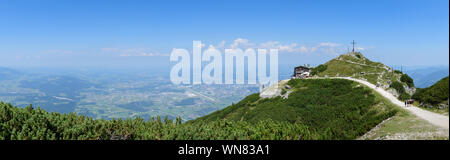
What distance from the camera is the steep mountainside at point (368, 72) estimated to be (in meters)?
38.2

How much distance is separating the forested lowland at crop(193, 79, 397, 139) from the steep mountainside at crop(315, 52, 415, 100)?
192 inches

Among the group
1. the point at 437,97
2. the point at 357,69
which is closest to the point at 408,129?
the point at 437,97

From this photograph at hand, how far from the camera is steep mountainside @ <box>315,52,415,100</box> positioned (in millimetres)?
38184

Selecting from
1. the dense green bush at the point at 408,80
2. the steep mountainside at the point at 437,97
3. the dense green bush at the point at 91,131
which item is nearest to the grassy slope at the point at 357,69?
the dense green bush at the point at 408,80

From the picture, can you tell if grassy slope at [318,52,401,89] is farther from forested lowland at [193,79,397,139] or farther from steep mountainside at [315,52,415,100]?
forested lowland at [193,79,397,139]

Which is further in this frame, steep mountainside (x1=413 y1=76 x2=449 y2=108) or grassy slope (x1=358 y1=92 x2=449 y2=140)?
steep mountainside (x1=413 y1=76 x2=449 y2=108)

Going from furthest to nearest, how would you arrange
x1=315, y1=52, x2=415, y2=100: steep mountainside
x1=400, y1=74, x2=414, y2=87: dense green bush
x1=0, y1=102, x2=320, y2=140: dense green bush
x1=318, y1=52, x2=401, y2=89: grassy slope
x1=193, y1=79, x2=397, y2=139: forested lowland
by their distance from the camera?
1. x1=318, y1=52, x2=401, y2=89: grassy slope
2. x1=400, y1=74, x2=414, y2=87: dense green bush
3. x1=315, y1=52, x2=415, y2=100: steep mountainside
4. x1=193, y1=79, x2=397, y2=139: forested lowland
5. x1=0, y1=102, x2=320, y2=140: dense green bush

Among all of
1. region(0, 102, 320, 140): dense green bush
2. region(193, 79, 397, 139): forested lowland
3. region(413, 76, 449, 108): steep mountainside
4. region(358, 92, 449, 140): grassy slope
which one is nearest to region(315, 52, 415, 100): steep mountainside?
region(193, 79, 397, 139): forested lowland
